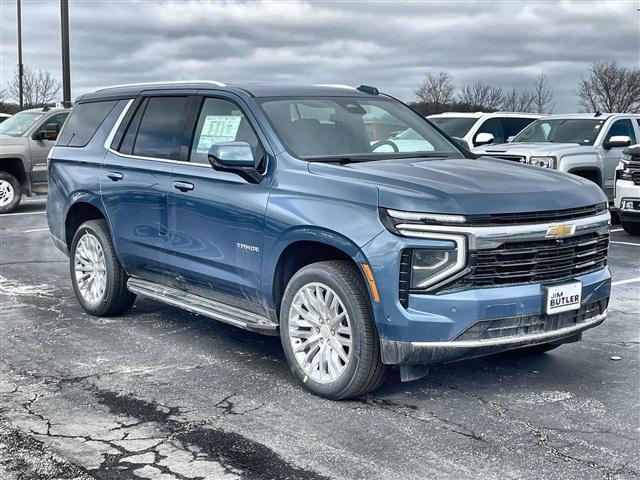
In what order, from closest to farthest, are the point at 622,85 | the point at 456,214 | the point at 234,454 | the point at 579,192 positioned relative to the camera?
1. the point at 234,454
2. the point at 456,214
3. the point at 579,192
4. the point at 622,85

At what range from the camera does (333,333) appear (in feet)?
16.9

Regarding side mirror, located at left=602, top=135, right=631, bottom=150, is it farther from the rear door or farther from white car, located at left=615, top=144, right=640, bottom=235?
the rear door

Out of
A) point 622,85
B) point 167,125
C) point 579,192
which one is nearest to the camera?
point 579,192

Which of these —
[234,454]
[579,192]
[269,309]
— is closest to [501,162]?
[579,192]

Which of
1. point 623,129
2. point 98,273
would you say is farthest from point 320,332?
point 623,129

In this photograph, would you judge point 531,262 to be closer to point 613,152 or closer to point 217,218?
point 217,218

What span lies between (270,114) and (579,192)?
6.61 ft

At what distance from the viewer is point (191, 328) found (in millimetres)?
7016

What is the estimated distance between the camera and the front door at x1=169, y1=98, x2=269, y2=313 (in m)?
5.62

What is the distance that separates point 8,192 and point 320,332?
39.1 ft

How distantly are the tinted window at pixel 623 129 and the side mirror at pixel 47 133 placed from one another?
374 inches

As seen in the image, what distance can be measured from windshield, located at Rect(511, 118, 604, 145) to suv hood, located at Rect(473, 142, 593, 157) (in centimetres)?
72

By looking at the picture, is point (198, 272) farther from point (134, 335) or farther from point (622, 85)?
point (622, 85)

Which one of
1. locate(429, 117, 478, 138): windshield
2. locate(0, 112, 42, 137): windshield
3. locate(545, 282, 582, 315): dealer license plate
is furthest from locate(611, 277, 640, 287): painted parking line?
locate(0, 112, 42, 137): windshield
